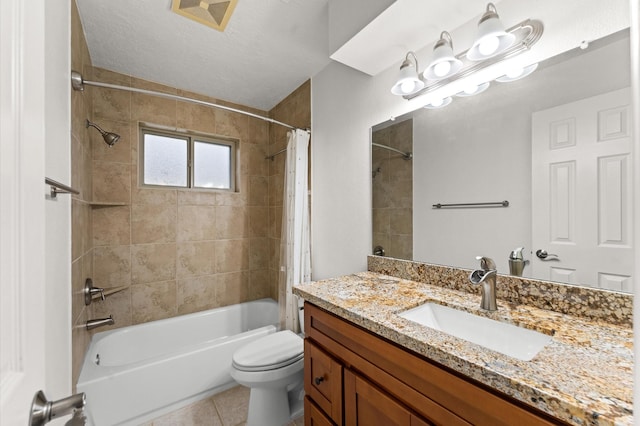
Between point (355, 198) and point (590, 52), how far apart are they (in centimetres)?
118

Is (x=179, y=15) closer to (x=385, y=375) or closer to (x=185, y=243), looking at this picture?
(x=185, y=243)

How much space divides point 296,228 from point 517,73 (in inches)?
61.7

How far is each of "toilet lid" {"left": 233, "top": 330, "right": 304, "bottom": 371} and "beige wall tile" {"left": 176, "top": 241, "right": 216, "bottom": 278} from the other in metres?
1.11

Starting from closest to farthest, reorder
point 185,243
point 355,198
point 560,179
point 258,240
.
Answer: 1. point 560,179
2. point 355,198
3. point 185,243
4. point 258,240

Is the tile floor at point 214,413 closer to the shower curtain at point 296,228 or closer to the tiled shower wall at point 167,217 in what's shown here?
the shower curtain at point 296,228

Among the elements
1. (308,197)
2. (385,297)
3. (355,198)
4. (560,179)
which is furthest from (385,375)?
(308,197)

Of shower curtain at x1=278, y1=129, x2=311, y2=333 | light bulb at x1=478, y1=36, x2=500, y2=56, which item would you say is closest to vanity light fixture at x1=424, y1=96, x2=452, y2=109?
light bulb at x1=478, y1=36, x2=500, y2=56

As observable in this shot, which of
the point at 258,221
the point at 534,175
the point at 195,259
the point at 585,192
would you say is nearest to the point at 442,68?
the point at 534,175

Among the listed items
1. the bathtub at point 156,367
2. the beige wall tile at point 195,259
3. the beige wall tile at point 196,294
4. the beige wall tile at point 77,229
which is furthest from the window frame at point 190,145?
the bathtub at point 156,367

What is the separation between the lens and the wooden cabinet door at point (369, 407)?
2.45ft

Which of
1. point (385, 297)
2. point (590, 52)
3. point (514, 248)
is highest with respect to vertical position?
point (590, 52)

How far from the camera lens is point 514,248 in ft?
3.34

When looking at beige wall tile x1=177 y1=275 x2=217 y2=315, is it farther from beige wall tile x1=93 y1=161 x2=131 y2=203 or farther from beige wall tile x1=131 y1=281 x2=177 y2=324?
beige wall tile x1=93 y1=161 x2=131 y2=203

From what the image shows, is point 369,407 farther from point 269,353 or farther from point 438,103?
point 438,103
